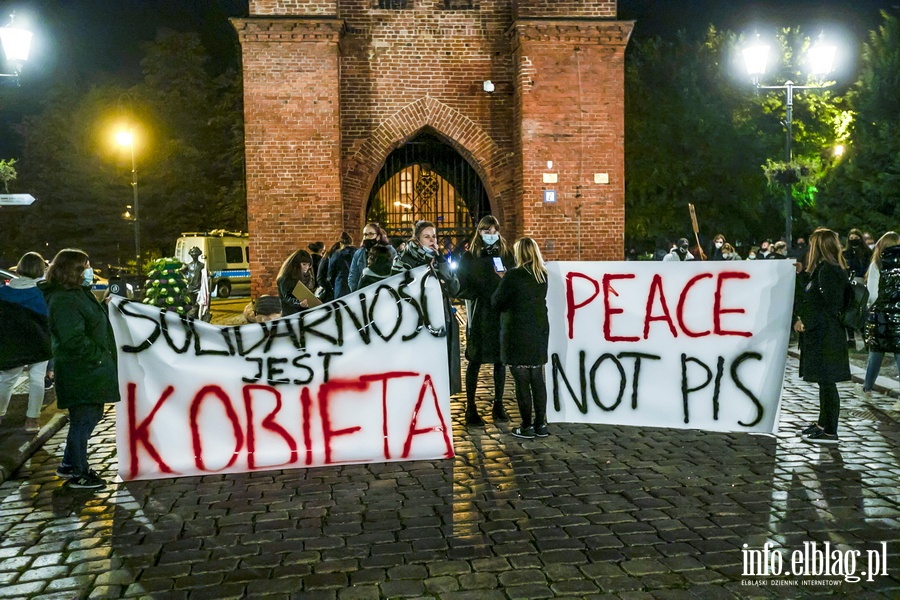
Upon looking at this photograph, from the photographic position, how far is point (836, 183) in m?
29.4

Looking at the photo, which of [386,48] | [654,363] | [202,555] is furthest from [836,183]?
[202,555]

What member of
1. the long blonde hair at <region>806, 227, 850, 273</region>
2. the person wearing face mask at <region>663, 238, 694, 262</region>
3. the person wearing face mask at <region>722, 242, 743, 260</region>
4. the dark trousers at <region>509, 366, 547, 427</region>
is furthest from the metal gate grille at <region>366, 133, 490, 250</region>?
the long blonde hair at <region>806, 227, 850, 273</region>

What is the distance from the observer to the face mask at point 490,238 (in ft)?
24.4

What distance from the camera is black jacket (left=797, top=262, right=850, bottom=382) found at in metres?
6.68

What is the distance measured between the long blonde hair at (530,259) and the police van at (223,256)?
1081 inches

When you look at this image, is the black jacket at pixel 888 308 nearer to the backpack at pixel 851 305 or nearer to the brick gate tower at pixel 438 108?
the backpack at pixel 851 305

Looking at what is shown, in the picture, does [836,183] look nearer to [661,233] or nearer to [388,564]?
[661,233]

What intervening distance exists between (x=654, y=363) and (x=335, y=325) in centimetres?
287

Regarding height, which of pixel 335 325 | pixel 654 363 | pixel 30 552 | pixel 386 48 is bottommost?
pixel 30 552

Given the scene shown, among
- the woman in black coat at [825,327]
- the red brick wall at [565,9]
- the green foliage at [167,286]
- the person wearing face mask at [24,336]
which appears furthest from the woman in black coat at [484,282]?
the red brick wall at [565,9]

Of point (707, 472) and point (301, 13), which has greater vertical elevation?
point (301, 13)

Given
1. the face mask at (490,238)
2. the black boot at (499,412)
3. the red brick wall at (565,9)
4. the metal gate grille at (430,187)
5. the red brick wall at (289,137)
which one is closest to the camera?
the face mask at (490,238)

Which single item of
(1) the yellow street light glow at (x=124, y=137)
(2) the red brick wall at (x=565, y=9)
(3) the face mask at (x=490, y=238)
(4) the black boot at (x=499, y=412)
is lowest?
(4) the black boot at (x=499, y=412)

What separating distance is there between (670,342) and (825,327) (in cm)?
125
